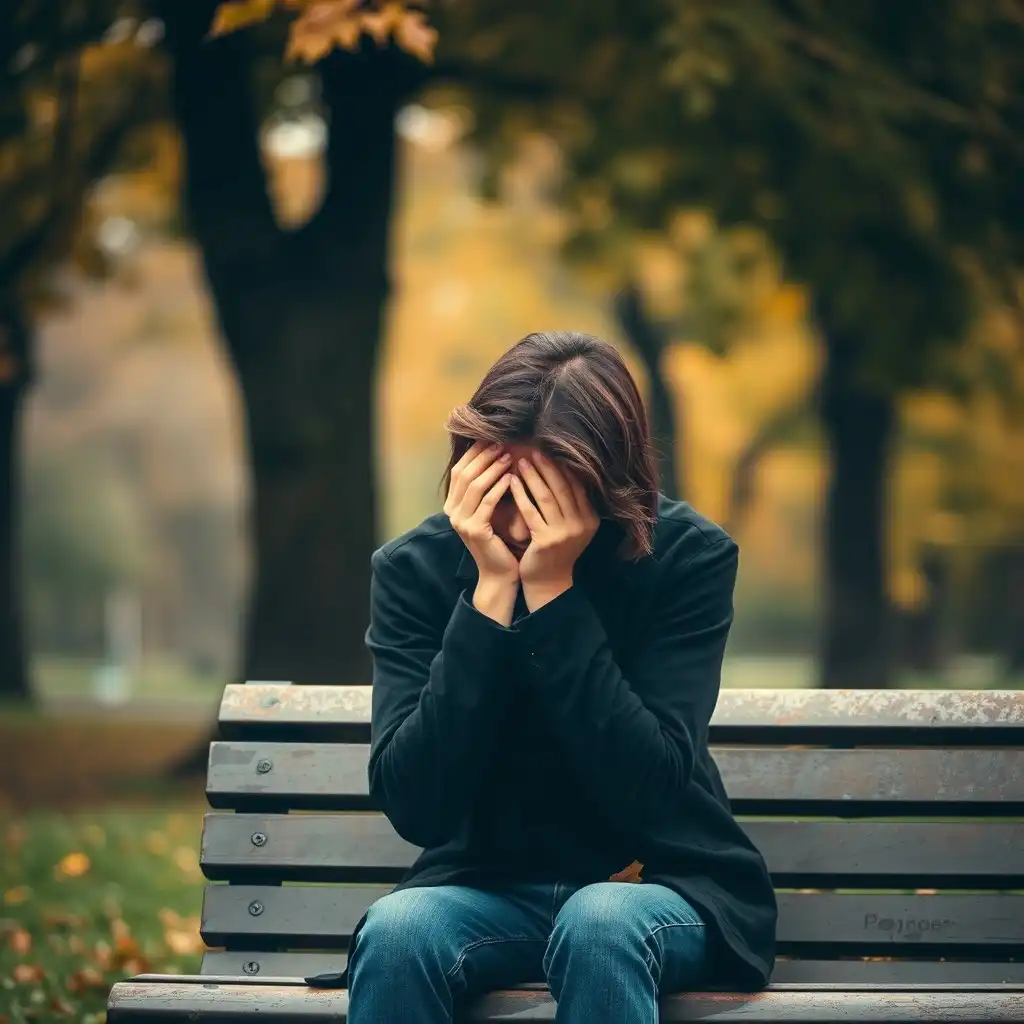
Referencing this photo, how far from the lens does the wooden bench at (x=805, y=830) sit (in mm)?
3533

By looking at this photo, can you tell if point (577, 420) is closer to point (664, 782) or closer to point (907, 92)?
point (664, 782)

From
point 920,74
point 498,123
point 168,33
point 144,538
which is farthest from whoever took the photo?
point 144,538

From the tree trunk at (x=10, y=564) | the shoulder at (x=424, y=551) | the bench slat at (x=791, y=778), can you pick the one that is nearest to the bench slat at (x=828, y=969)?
the bench slat at (x=791, y=778)

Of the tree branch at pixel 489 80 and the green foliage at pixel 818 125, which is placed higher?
the tree branch at pixel 489 80

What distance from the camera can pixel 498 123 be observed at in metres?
12.5

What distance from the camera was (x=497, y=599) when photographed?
10.3 ft

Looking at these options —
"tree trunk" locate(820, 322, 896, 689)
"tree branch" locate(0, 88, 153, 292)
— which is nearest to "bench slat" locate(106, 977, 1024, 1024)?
"tree branch" locate(0, 88, 153, 292)

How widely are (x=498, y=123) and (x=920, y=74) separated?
470 cm

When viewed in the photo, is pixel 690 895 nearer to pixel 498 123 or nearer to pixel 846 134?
pixel 846 134

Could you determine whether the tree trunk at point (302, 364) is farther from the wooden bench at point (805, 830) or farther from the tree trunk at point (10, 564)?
the tree trunk at point (10, 564)

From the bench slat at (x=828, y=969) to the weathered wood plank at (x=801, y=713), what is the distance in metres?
0.46

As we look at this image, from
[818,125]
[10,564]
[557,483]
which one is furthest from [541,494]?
[10,564]

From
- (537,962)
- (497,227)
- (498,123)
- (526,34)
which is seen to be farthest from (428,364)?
(537,962)

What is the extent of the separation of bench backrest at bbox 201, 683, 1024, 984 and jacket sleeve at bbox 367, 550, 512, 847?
0.47 m
